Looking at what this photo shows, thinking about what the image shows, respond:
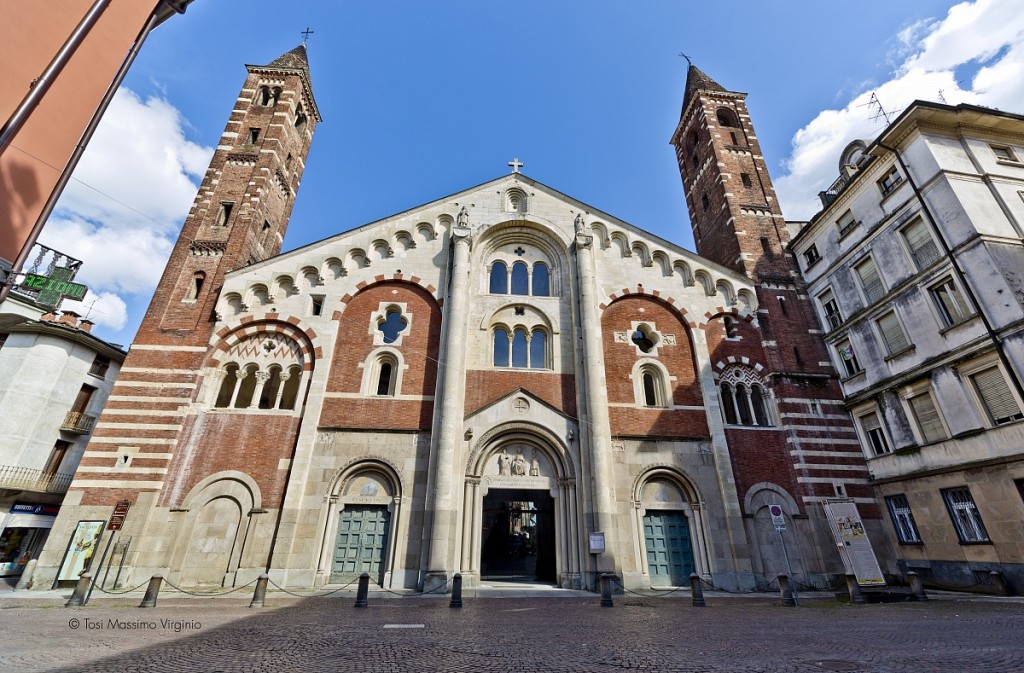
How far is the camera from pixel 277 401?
17062 millimetres

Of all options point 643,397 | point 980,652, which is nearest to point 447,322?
point 643,397

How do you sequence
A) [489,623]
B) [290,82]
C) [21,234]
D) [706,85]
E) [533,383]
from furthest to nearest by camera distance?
[706,85] < [290,82] < [533,383] < [489,623] < [21,234]

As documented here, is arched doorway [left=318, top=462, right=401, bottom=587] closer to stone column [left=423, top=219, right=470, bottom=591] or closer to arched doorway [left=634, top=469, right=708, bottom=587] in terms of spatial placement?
stone column [left=423, top=219, right=470, bottom=591]

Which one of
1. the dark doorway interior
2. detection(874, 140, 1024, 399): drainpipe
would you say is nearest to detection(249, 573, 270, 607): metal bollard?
the dark doorway interior

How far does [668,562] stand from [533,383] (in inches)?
313

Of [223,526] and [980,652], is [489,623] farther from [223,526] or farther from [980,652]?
[223,526]

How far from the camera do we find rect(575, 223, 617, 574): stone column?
15.4 metres

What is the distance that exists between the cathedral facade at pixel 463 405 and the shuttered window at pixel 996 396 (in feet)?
15.8

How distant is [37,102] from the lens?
5605 millimetres

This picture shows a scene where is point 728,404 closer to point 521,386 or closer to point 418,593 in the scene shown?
point 521,386

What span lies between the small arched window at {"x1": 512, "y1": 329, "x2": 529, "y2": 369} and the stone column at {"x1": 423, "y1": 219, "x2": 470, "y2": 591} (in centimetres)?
224

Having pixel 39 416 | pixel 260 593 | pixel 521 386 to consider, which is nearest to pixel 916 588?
pixel 521 386

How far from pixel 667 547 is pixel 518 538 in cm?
1773

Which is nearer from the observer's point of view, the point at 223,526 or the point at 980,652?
the point at 980,652
